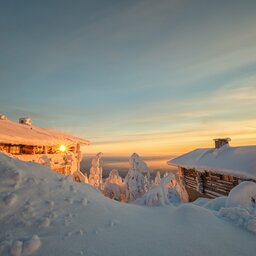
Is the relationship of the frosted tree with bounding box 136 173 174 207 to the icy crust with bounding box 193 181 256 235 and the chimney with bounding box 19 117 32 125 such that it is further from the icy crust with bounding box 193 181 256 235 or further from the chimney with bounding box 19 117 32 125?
the chimney with bounding box 19 117 32 125

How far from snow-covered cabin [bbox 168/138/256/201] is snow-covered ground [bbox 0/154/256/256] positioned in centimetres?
851

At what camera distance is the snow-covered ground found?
3.20 metres

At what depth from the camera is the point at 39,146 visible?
2075cm

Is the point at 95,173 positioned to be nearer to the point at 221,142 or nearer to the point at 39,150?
the point at 39,150

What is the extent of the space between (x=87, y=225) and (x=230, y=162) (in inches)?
496

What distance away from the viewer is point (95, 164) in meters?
36.4

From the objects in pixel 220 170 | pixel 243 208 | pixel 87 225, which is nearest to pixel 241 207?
pixel 243 208

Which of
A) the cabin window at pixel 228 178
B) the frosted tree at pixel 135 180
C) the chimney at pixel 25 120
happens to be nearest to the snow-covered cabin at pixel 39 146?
the chimney at pixel 25 120

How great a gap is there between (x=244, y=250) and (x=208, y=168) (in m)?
12.2

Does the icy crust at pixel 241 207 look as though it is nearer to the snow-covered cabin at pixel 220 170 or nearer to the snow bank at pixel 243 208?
the snow bank at pixel 243 208

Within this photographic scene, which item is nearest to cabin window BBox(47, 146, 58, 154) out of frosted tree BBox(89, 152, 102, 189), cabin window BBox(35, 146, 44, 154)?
cabin window BBox(35, 146, 44, 154)

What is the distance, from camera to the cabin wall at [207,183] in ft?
46.6

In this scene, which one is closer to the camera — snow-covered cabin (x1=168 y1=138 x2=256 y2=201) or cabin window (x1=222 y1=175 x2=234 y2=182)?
→ snow-covered cabin (x1=168 y1=138 x2=256 y2=201)

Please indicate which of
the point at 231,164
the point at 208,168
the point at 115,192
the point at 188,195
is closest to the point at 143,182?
the point at 115,192
